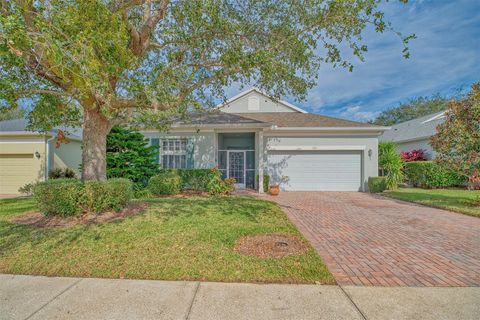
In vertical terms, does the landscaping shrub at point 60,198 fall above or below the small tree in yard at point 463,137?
below

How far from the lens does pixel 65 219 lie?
6621mm

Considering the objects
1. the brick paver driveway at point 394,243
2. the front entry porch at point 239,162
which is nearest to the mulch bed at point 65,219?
the brick paver driveway at point 394,243

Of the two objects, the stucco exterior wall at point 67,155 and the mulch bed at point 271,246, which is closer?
the mulch bed at point 271,246

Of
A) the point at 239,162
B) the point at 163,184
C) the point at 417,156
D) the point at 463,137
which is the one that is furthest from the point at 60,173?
the point at 417,156

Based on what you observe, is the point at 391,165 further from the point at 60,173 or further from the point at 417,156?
the point at 60,173

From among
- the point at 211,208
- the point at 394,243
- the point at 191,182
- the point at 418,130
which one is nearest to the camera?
the point at 394,243

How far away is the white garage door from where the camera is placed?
14406 millimetres

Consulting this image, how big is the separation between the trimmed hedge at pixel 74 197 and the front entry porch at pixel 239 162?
325 inches

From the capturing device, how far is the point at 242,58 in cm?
691

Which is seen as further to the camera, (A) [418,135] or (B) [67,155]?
(A) [418,135]

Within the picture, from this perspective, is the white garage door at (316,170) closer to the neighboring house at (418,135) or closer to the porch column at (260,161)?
the porch column at (260,161)

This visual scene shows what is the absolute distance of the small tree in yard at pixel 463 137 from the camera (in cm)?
921

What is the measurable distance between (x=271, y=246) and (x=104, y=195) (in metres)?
4.98

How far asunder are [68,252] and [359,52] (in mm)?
8988
